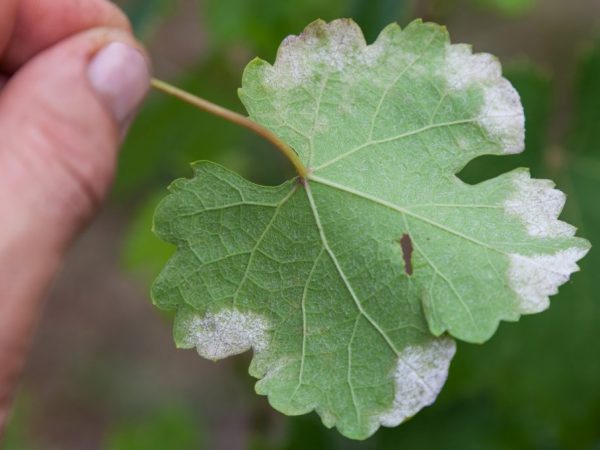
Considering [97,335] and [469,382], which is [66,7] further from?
[97,335]

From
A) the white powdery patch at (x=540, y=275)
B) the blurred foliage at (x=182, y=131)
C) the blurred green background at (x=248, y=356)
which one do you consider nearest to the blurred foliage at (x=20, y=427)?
the blurred green background at (x=248, y=356)

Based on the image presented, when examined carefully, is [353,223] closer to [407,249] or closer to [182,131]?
[407,249]

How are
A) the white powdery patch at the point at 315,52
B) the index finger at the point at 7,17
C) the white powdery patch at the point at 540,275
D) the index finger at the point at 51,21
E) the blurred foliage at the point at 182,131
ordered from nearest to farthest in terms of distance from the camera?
the white powdery patch at the point at 540,275, the white powdery patch at the point at 315,52, the index finger at the point at 7,17, the index finger at the point at 51,21, the blurred foliage at the point at 182,131

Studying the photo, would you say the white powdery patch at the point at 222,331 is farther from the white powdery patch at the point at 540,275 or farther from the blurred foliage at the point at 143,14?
the blurred foliage at the point at 143,14

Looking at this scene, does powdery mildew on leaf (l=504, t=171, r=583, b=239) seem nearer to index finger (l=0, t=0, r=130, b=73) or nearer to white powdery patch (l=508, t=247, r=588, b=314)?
white powdery patch (l=508, t=247, r=588, b=314)

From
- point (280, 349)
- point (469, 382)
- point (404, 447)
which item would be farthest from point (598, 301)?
point (280, 349)

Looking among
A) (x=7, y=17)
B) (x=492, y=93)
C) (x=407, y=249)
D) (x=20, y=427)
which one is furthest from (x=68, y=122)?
(x=20, y=427)
